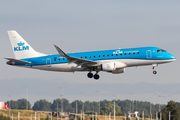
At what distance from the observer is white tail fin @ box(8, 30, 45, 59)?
74525mm

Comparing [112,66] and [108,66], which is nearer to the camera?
[112,66]

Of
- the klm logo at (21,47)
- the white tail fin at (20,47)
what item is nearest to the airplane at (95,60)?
the white tail fin at (20,47)

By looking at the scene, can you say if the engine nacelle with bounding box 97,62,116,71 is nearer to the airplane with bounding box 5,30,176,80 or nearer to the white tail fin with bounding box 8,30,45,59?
the airplane with bounding box 5,30,176,80

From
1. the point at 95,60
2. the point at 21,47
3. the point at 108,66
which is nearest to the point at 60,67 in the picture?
the point at 95,60

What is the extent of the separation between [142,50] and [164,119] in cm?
5256

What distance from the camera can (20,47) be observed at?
7638 centimetres

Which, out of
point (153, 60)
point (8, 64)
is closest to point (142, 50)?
point (153, 60)

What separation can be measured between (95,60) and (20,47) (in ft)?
64.3

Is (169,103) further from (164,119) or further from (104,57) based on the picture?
(104,57)

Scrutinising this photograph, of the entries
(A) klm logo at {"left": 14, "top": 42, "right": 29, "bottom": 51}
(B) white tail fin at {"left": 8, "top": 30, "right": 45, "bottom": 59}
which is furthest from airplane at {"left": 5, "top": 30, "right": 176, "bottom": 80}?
(A) klm logo at {"left": 14, "top": 42, "right": 29, "bottom": 51}

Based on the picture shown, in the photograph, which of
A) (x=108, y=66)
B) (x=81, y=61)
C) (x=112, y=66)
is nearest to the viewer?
(x=112, y=66)

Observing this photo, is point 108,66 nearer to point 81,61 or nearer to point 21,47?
point 81,61

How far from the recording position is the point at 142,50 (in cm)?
6450

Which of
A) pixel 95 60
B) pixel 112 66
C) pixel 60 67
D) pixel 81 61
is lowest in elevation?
pixel 112 66
